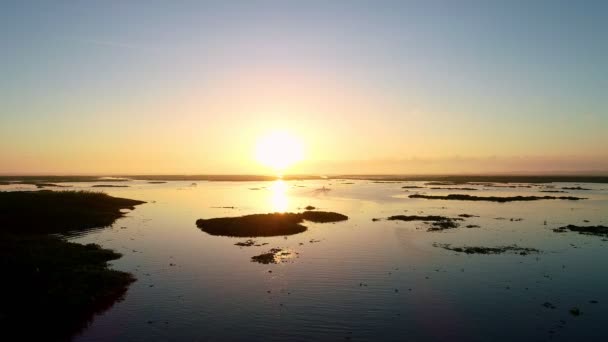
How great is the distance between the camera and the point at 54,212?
59875 mm

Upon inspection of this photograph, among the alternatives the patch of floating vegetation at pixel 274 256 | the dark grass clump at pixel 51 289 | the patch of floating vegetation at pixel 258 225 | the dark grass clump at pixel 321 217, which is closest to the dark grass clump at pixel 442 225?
the dark grass clump at pixel 321 217

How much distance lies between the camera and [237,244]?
45531mm

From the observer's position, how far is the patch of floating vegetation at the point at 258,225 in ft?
173

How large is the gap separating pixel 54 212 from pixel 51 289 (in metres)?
40.0

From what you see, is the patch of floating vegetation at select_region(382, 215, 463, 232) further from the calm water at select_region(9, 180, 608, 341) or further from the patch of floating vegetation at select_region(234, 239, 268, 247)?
the patch of floating vegetation at select_region(234, 239, 268, 247)

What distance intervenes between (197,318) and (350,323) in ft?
29.1

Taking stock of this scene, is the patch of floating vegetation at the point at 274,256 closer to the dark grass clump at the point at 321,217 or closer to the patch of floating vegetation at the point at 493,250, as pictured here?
the patch of floating vegetation at the point at 493,250

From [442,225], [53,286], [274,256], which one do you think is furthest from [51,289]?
[442,225]

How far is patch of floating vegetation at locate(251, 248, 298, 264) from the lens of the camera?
1447 inches

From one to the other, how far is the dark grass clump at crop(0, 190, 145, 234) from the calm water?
30.8ft

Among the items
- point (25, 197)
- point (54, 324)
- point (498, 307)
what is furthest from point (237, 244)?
point (25, 197)

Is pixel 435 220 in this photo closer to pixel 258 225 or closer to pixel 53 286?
pixel 258 225

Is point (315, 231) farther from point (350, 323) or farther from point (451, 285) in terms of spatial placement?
point (350, 323)

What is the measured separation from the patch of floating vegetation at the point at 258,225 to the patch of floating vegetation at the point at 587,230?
1202 inches
